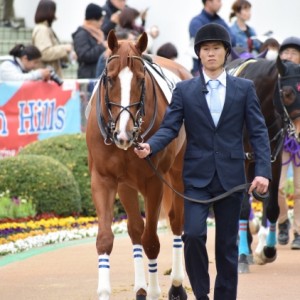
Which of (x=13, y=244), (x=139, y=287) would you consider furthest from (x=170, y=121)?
(x=13, y=244)

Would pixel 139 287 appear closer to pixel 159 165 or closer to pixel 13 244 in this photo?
pixel 159 165

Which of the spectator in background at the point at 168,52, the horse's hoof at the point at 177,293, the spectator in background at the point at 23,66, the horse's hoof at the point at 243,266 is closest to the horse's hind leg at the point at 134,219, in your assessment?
the horse's hoof at the point at 177,293

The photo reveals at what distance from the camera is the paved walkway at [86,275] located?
28.9 feet

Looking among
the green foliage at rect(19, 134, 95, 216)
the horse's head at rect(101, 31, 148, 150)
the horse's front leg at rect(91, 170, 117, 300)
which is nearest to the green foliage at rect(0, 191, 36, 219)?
the green foliage at rect(19, 134, 95, 216)

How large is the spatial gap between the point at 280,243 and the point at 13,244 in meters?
2.94

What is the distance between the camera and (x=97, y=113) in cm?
805

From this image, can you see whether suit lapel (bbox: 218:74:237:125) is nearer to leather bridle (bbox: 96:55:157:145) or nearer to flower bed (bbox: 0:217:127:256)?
leather bridle (bbox: 96:55:157:145)

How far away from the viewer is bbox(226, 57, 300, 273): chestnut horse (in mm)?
9938

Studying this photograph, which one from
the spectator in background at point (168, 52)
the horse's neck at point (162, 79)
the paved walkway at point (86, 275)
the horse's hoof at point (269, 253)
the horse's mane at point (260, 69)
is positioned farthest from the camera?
the spectator in background at point (168, 52)

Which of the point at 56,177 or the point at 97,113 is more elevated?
the point at 97,113

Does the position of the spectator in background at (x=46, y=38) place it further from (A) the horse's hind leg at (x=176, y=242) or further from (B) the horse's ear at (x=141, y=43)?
(B) the horse's ear at (x=141, y=43)

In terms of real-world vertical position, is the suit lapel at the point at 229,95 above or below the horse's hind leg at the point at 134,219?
above

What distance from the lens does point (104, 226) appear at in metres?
7.84

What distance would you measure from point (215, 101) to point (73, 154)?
7183 millimetres
